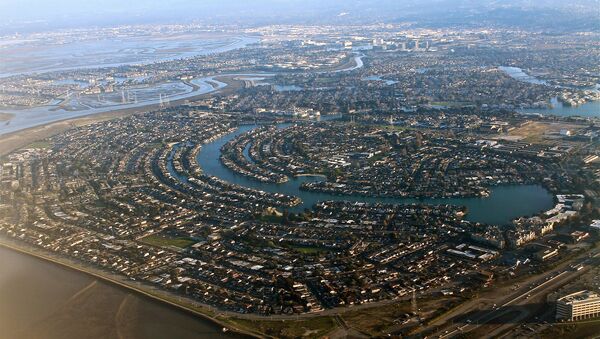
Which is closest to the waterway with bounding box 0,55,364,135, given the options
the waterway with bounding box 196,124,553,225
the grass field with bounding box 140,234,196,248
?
the waterway with bounding box 196,124,553,225

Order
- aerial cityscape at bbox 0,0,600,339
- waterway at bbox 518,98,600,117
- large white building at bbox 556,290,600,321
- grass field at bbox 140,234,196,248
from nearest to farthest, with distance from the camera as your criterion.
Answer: large white building at bbox 556,290,600,321
aerial cityscape at bbox 0,0,600,339
grass field at bbox 140,234,196,248
waterway at bbox 518,98,600,117

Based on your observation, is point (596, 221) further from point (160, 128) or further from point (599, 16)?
point (599, 16)

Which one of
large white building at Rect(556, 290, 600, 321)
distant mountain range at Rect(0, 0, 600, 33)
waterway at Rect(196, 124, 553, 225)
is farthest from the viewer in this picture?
distant mountain range at Rect(0, 0, 600, 33)

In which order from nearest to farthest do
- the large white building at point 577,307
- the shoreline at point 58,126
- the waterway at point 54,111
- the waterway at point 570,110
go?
the large white building at point 577,307, the shoreline at point 58,126, the waterway at point 570,110, the waterway at point 54,111

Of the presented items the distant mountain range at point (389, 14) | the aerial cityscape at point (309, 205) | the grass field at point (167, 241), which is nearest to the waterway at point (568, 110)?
the aerial cityscape at point (309, 205)

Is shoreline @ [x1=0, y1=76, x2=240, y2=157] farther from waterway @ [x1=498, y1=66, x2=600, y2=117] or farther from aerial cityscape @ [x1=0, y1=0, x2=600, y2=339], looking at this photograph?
waterway @ [x1=498, y1=66, x2=600, y2=117]

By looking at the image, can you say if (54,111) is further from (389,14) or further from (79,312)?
(389,14)

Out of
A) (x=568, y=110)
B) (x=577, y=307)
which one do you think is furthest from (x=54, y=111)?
(x=577, y=307)

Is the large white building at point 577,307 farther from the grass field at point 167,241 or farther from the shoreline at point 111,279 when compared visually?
the grass field at point 167,241
